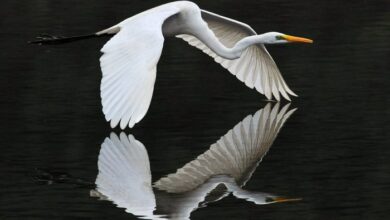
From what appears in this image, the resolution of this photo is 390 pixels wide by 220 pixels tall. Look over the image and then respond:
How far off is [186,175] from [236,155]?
2.26 ft

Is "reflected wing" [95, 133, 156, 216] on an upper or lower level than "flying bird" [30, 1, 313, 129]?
lower

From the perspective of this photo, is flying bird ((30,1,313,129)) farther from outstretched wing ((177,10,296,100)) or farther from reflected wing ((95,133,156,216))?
reflected wing ((95,133,156,216))

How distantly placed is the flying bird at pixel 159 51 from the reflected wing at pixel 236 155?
534mm

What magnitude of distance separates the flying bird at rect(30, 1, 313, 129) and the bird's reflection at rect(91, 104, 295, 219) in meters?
0.38

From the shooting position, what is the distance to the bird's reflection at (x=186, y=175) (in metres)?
7.27

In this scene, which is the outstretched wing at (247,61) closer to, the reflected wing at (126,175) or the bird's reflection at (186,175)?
the bird's reflection at (186,175)

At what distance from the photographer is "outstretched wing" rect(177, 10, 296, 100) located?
10758mm

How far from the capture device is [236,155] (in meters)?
8.63

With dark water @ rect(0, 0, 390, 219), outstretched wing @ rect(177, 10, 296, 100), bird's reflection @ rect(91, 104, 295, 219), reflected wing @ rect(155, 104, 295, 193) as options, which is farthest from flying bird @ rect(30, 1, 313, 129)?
reflected wing @ rect(155, 104, 295, 193)

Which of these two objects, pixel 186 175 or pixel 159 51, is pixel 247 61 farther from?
pixel 186 175

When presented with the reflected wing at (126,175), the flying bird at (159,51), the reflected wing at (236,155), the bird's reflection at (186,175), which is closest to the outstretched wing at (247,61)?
the flying bird at (159,51)

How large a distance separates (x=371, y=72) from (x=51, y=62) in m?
3.46

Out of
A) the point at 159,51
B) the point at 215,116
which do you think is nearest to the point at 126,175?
the point at 159,51

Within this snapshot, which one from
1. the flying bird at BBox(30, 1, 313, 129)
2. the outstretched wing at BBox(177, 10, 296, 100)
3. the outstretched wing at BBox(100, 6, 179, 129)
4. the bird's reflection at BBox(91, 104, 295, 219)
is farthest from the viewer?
the outstretched wing at BBox(177, 10, 296, 100)
